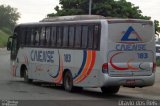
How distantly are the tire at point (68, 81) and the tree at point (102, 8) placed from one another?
24.9 meters

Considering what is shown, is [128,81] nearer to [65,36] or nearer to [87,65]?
[87,65]

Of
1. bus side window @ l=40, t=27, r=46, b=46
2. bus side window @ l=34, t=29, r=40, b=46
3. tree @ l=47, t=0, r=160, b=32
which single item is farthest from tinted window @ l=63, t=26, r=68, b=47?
tree @ l=47, t=0, r=160, b=32

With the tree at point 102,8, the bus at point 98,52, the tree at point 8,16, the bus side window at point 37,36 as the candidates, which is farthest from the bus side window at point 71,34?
the tree at point 8,16

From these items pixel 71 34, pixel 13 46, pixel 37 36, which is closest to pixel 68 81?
→ pixel 71 34

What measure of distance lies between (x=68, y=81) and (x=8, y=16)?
158m

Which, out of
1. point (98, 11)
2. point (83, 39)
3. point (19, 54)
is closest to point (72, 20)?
point (83, 39)

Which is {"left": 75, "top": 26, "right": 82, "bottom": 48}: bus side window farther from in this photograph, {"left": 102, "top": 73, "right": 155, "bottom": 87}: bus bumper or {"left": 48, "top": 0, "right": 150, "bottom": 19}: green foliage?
{"left": 48, "top": 0, "right": 150, "bottom": 19}: green foliage

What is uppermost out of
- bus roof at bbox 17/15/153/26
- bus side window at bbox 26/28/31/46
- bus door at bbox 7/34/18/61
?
bus roof at bbox 17/15/153/26

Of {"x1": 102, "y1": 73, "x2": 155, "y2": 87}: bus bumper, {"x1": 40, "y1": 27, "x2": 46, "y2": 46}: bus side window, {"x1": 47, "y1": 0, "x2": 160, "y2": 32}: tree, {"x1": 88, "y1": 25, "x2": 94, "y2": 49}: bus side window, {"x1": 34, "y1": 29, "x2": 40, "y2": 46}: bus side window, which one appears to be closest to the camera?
{"x1": 102, "y1": 73, "x2": 155, "y2": 87}: bus bumper

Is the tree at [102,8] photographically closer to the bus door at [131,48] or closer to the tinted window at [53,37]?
the tinted window at [53,37]

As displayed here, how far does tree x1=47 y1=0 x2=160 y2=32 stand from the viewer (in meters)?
48.7

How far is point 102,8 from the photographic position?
161ft

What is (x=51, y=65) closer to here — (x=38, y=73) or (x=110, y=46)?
(x=38, y=73)

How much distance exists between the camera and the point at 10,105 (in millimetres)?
16312
